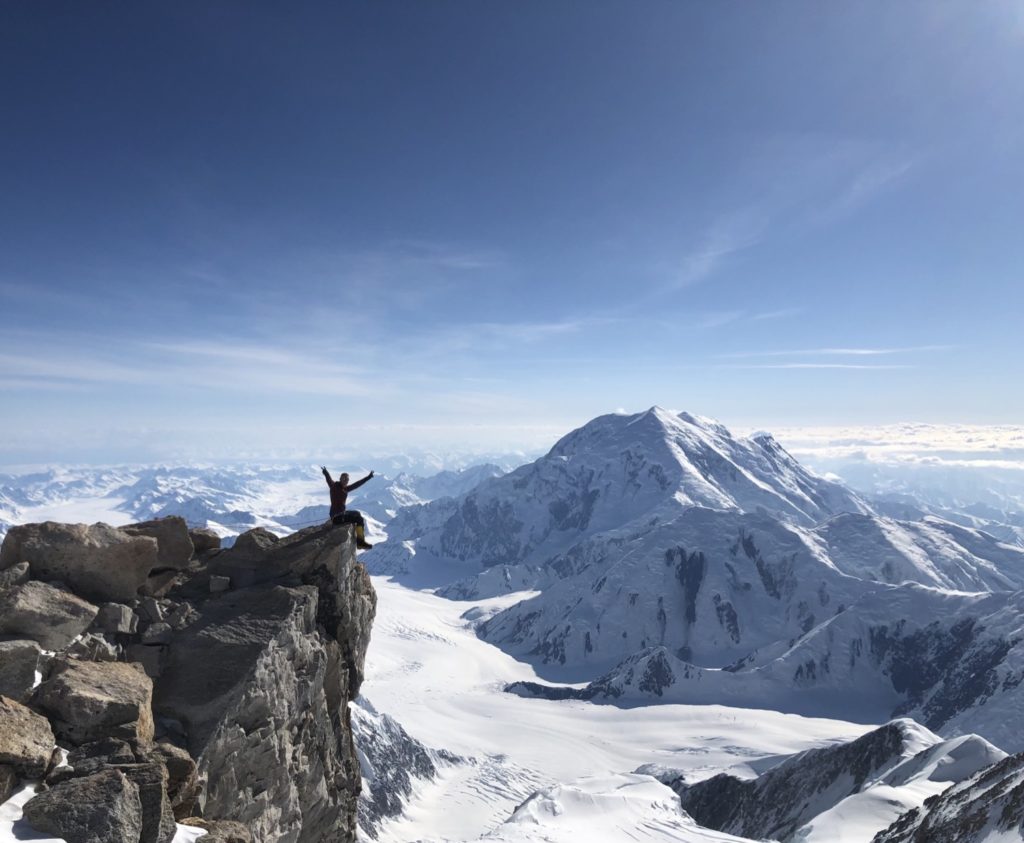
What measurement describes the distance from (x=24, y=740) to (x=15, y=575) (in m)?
7.82

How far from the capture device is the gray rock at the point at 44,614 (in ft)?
55.9

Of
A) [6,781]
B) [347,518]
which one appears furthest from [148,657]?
[347,518]

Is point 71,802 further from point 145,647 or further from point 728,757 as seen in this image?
point 728,757

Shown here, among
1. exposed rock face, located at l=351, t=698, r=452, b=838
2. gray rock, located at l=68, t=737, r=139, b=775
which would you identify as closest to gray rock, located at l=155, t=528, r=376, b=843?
gray rock, located at l=68, t=737, r=139, b=775

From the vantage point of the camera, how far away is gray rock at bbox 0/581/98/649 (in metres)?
17.0

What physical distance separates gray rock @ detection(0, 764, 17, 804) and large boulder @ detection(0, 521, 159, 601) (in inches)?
329

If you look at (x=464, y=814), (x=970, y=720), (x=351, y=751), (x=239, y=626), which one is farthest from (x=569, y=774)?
(x=239, y=626)

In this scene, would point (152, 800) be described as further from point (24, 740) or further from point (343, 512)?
A: point (343, 512)

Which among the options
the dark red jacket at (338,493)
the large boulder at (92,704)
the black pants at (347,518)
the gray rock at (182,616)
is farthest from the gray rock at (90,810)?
the dark red jacket at (338,493)

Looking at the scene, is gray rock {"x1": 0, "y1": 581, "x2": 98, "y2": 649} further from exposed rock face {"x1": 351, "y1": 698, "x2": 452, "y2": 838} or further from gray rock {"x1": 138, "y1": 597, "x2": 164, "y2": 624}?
exposed rock face {"x1": 351, "y1": 698, "x2": 452, "y2": 838}

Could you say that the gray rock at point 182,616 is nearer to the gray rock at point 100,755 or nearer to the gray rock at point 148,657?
the gray rock at point 148,657

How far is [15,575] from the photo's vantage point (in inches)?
744

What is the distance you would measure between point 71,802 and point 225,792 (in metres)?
6.79

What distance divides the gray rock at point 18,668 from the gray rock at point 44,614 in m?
1.43
